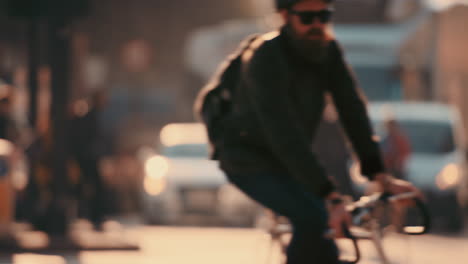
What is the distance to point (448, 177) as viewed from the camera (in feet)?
63.1

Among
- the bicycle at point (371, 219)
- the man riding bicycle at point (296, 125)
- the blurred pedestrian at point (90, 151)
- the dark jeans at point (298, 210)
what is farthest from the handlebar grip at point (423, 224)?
the blurred pedestrian at point (90, 151)

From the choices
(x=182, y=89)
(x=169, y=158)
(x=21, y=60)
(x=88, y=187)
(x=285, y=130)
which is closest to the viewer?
(x=285, y=130)

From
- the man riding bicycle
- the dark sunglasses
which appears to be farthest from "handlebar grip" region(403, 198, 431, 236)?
the dark sunglasses

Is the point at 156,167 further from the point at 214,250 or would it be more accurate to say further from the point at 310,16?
the point at 310,16

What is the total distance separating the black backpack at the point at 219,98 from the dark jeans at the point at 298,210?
237 millimetres

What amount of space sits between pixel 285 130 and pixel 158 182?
539 inches

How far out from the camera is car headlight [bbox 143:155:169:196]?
18.3 meters

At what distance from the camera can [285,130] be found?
481 centimetres

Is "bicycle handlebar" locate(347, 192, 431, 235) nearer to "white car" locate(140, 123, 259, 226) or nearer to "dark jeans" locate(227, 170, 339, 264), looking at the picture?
"dark jeans" locate(227, 170, 339, 264)

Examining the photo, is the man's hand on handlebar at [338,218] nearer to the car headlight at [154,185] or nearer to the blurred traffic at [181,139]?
the blurred traffic at [181,139]

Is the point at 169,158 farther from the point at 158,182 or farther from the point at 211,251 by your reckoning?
the point at 211,251

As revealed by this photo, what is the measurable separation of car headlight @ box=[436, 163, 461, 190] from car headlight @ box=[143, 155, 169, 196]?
12.5 feet

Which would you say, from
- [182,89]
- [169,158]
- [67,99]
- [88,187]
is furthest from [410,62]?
[182,89]

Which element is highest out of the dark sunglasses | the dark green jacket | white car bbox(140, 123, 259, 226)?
white car bbox(140, 123, 259, 226)
